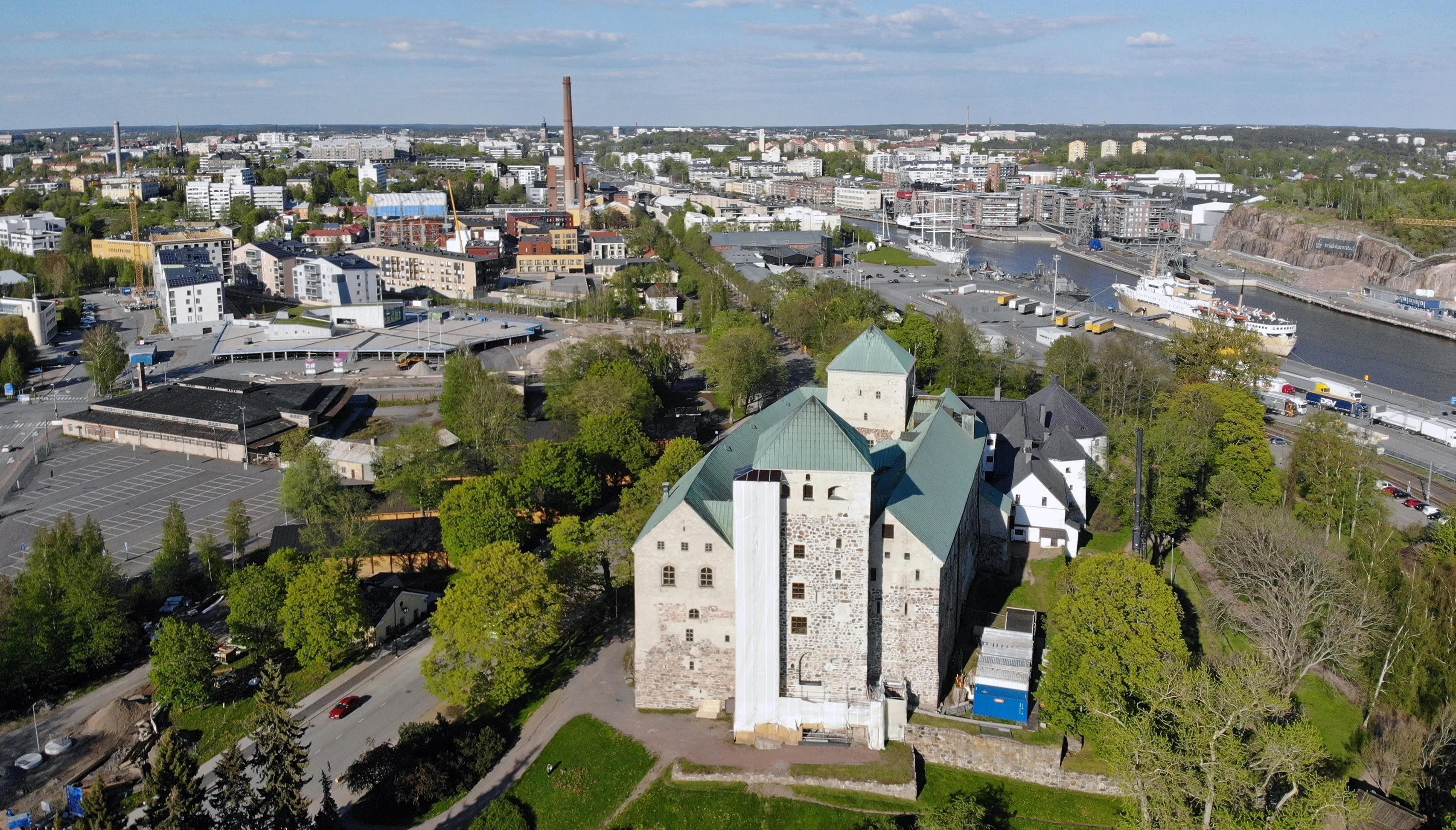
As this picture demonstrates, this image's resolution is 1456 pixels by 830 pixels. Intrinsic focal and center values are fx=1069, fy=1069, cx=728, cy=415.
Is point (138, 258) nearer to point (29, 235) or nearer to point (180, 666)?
point (29, 235)

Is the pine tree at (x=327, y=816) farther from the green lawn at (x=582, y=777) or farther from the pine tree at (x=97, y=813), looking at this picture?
the pine tree at (x=97, y=813)

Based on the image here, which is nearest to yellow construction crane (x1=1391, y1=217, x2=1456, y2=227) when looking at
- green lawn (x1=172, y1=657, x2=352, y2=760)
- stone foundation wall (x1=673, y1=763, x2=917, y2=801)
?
stone foundation wall (x1=673, y1=763, x2=917, y2=801)

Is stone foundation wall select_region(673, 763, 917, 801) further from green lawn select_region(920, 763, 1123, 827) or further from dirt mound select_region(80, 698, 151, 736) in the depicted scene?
dirt mound select_region(80, 698, 151, 736)

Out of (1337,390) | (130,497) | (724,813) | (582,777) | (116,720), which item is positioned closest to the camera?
(724,813)

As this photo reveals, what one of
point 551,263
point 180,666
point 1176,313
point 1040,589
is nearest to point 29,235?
point 551,263

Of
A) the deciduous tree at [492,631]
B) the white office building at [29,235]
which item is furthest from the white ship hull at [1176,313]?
the white office building at [29,235]

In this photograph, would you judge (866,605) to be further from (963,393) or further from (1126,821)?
(963,393)
